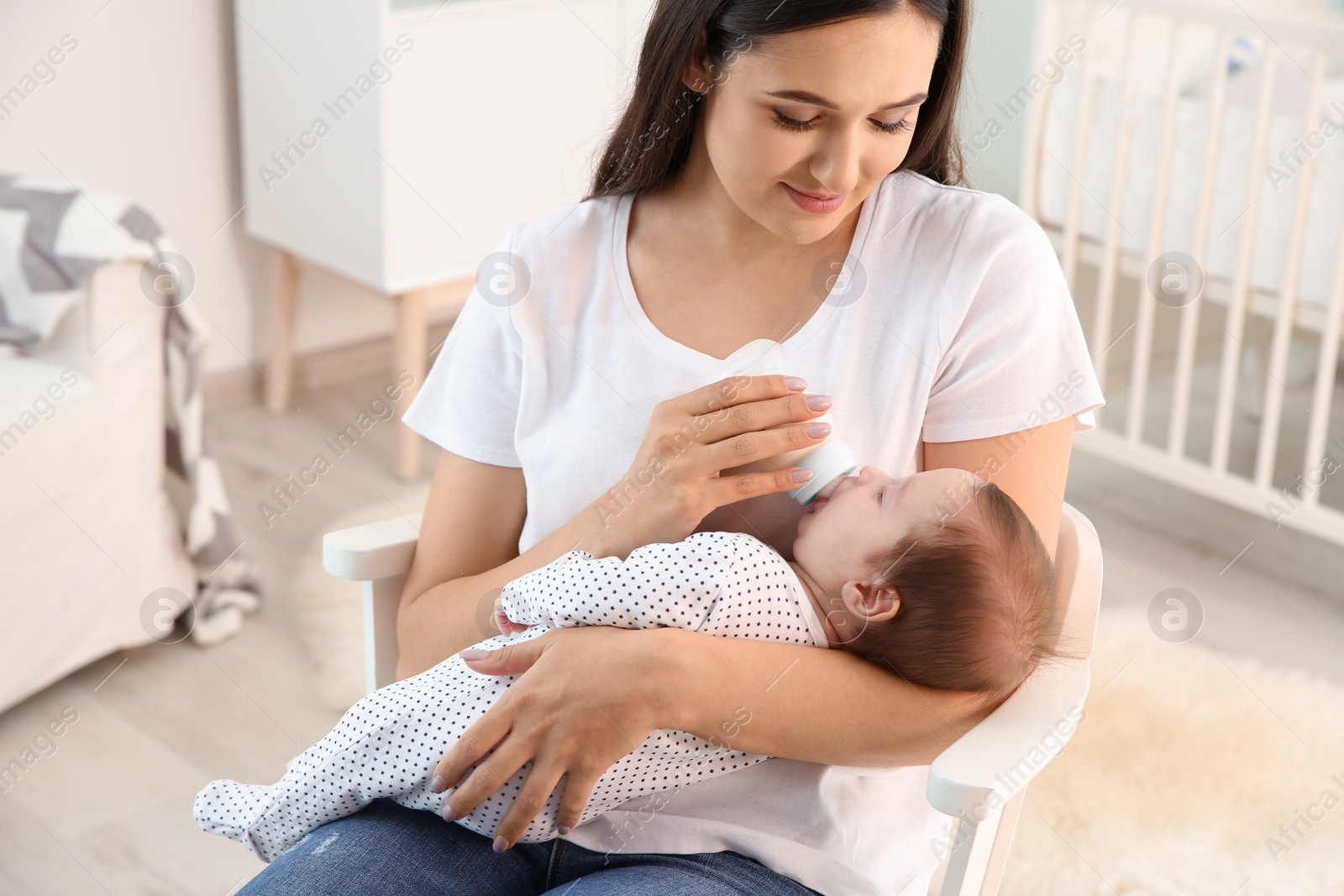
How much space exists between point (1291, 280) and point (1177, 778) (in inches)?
39.9

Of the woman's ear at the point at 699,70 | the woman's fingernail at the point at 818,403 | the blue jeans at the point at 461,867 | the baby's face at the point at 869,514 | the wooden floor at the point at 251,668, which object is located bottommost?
the wooden floor at the point at 251,668

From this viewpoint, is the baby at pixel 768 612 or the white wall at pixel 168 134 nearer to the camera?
the baby at pixel 768 612

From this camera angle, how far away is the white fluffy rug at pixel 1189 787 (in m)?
1.73

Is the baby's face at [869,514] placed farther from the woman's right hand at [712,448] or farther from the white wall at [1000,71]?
the white wall at [1000,71]

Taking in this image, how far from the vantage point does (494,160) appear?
9.07ft

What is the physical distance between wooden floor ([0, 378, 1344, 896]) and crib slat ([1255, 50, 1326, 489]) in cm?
25

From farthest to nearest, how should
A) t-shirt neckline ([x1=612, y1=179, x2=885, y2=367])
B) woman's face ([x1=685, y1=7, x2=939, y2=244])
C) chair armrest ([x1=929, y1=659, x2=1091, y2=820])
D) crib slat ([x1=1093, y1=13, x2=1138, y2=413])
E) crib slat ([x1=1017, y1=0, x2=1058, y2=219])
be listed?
crib slat ([x1=1017, y1=0, x2=1058, y2=219]), crib slat ([x1=1093, y1=13, x2=1138, y2=413]), t-shirt neckline ([x1=612, y1=179, x2=885, y2=367]), woman's face ([x1=685, y1=7, x2=939, y2=244]), chair armrest ([x1=929, y1=659, x2=1091, y2=820])

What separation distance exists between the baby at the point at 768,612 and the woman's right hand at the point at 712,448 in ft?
0.11

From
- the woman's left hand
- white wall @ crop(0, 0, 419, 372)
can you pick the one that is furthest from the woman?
white wall @ crop(0, 0, 419, 372)

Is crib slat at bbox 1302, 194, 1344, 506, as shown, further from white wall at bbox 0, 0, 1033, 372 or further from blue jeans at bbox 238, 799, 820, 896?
blue jeans at bbox 238, 799, 820, 896

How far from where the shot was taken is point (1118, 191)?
257 centimetres

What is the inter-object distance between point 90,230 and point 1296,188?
2093 mm

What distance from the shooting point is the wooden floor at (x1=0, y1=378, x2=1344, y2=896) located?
174 centimetres

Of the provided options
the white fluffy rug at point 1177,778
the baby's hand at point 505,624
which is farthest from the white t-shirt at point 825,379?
the white fluffy rug at point 1177,778
